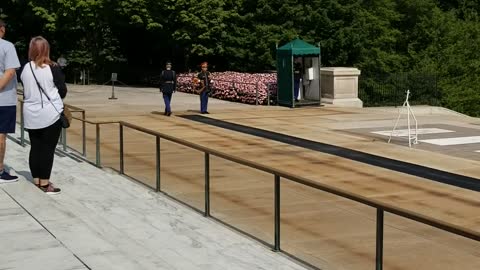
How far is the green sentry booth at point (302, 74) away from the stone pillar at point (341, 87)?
0.53 m

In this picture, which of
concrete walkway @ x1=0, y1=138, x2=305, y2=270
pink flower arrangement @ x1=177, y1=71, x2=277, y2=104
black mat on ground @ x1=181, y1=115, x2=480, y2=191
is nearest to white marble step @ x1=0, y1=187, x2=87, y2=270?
concrete walkway @ x1=0, y1=138, x2=305, y2=270

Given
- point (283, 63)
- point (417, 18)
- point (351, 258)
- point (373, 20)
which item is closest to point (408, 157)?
point (351, 258)

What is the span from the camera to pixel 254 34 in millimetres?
34406

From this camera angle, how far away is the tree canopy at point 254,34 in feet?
113

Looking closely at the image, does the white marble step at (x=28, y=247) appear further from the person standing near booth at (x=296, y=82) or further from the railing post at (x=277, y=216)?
the person standing near booth at (x=296, y=82)

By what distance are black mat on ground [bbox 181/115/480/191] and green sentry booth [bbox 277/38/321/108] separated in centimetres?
627

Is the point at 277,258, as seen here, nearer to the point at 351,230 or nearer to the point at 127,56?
the point at 351,230

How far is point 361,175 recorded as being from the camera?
39.9 ft

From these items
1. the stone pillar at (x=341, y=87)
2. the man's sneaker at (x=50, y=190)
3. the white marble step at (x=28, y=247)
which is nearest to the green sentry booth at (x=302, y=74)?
the stone pillar at (x=341, y=87)

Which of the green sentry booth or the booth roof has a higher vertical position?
the booth roof

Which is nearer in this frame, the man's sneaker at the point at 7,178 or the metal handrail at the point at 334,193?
the metal handrail at the point at 334,193

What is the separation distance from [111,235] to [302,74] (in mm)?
20025

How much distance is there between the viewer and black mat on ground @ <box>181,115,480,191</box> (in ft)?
38.5

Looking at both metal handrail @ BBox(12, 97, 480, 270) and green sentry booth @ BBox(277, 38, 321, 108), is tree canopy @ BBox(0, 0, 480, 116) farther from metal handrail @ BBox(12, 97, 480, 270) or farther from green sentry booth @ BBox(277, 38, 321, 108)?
metal handrail @ BBox(12, 97, 480, 270)
